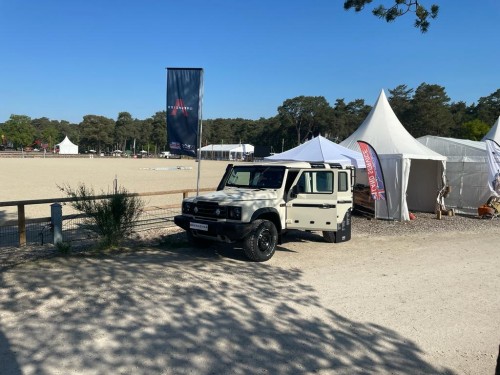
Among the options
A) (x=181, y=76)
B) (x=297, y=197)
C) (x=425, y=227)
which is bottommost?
(x=425, y=227)

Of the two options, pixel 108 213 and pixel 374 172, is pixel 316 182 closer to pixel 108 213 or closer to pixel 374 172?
pixel 108 213

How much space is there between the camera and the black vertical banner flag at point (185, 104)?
9625mm

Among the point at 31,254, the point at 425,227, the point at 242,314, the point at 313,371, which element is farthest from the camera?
the point at 425,227

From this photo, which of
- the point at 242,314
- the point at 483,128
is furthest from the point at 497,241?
the point at 483,128

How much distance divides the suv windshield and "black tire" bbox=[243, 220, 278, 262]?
3.09 feet

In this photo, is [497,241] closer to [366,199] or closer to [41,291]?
[366,199]

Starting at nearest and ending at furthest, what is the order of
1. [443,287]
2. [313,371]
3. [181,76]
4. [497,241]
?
[313,371]
[443,287]
[181,76]
[497,241]

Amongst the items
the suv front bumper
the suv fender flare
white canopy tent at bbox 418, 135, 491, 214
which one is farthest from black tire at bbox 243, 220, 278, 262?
white canopy tent at bbox 418, 135, 491, 214

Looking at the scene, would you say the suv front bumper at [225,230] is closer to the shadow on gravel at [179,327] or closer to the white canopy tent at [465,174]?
the shadow on gravel at [179,327]

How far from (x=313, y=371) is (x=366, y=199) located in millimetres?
11844

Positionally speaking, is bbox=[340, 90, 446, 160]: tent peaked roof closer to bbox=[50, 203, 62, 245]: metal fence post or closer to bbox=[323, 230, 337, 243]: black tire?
bbox=[323, 230, 337, 243]: black tire

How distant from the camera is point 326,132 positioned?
9925cm

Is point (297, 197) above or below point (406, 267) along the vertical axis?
above

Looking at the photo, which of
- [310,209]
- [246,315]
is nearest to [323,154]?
[310,209]
